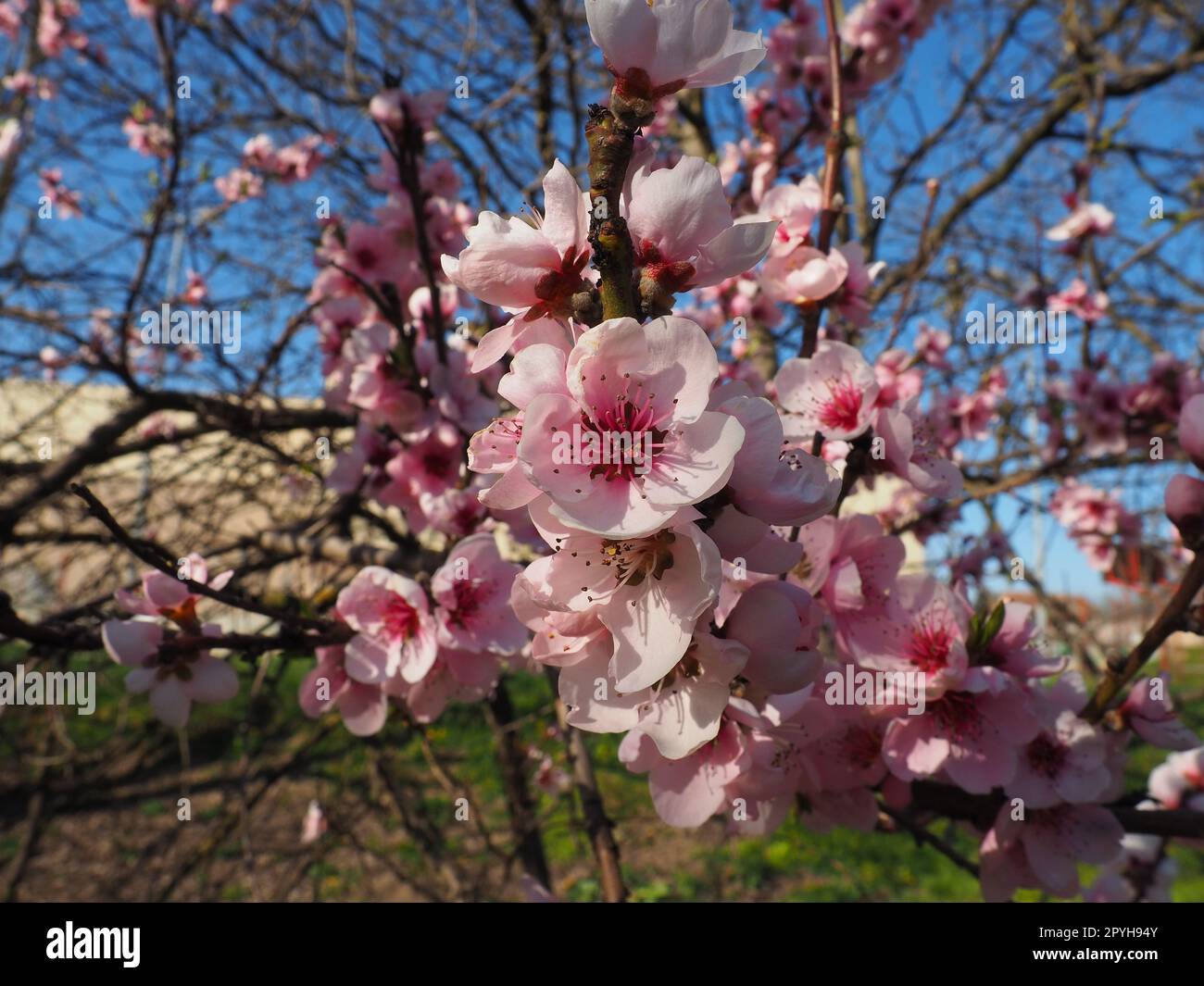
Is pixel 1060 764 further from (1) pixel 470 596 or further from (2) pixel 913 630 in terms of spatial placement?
(1) pixel 470 596

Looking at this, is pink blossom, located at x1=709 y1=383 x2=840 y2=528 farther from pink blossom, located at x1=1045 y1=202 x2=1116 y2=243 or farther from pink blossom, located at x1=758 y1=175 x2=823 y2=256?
pink blossom, located at x1=1045 y1=202 x2=1116 y2=243

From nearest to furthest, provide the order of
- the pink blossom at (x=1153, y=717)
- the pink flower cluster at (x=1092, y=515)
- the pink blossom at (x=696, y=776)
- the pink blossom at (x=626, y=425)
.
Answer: the pink blossom at (x=626, y=425), the pink blossom at (x=696, y=776), the pink blossom at (x=1153, y=717), the pink flower cluster at (x=1092, y=515)

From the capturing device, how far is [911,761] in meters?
1.19

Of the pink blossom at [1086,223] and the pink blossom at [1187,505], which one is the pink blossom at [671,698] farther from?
the pink blossom at [1086,223]

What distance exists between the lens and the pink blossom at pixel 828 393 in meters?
1.21

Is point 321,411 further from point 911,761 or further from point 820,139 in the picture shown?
point 911,761

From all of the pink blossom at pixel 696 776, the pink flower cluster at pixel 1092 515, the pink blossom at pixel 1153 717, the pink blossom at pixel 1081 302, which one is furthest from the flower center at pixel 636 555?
the pink flower cluster at pixel 1092 515

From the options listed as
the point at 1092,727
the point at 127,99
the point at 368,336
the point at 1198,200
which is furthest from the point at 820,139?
the point at 127,99

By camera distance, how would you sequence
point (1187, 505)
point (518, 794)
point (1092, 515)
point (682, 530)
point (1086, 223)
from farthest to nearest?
point (1092, 515)
point (1086, 223)
point (518, 794)
point (1187, 505)
point (682, 530)

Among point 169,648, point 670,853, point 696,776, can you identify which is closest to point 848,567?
point 696,776

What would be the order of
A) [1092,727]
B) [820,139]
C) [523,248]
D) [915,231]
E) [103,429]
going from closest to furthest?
1. [523,248]
2. [1092,727]
3. [103,429]
4. [820,139]
5. [915,231]

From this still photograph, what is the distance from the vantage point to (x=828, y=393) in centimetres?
129

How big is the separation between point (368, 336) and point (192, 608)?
836 millimetres
